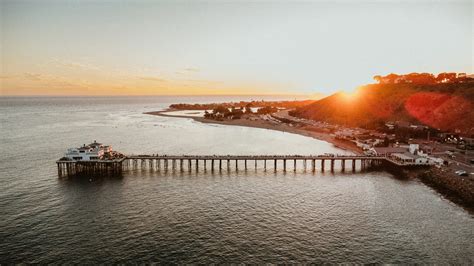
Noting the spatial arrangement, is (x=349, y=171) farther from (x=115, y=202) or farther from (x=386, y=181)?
(x=115, y=202)

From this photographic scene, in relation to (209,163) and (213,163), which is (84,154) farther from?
(213,163)

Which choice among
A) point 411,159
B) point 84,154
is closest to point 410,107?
point 411,159

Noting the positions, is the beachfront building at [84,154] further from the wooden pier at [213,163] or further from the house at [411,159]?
the house at [411,159]

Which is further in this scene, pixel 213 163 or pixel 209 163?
pixel 209 163

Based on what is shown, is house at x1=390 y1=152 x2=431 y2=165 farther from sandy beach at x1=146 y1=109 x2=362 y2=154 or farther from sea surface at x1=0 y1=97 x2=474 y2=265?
sandy beach at x1=146 y1=109 x2=362 y2=154

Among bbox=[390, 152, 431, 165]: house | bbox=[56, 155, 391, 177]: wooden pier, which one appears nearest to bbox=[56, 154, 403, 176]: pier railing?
bbox=[56, 155, 391, 177]: wooden pier

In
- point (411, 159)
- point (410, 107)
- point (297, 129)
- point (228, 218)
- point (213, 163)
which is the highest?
point (410, 107)
